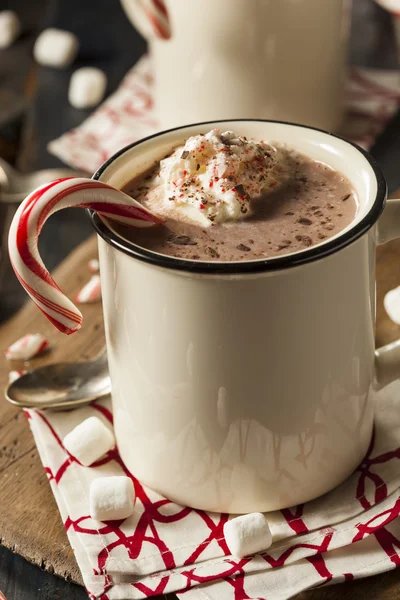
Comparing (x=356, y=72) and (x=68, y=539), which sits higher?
(x=68, y=539)

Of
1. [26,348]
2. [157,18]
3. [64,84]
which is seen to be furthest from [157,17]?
[26,348]

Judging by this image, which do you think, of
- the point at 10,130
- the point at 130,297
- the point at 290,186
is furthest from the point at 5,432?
the point at 10,130

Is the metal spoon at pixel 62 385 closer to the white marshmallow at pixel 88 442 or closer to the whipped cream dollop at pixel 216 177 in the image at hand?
the white marshmallow at pixel 88 442

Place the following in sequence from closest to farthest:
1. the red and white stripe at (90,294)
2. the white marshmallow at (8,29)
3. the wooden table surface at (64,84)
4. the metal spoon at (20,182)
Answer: the red and white stripe at (90,294), the wooden table surface at (64,84), the metal spoon at (20,182), the white marshmallow at (8,29)

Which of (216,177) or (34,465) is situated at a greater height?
(216,177)

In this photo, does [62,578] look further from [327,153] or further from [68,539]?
[327,153]

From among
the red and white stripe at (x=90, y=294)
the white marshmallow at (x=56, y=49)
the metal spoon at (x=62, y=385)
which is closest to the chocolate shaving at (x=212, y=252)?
the metal spoon at (x=62, y=385)

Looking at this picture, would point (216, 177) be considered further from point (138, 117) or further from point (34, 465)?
point (138, 117)
